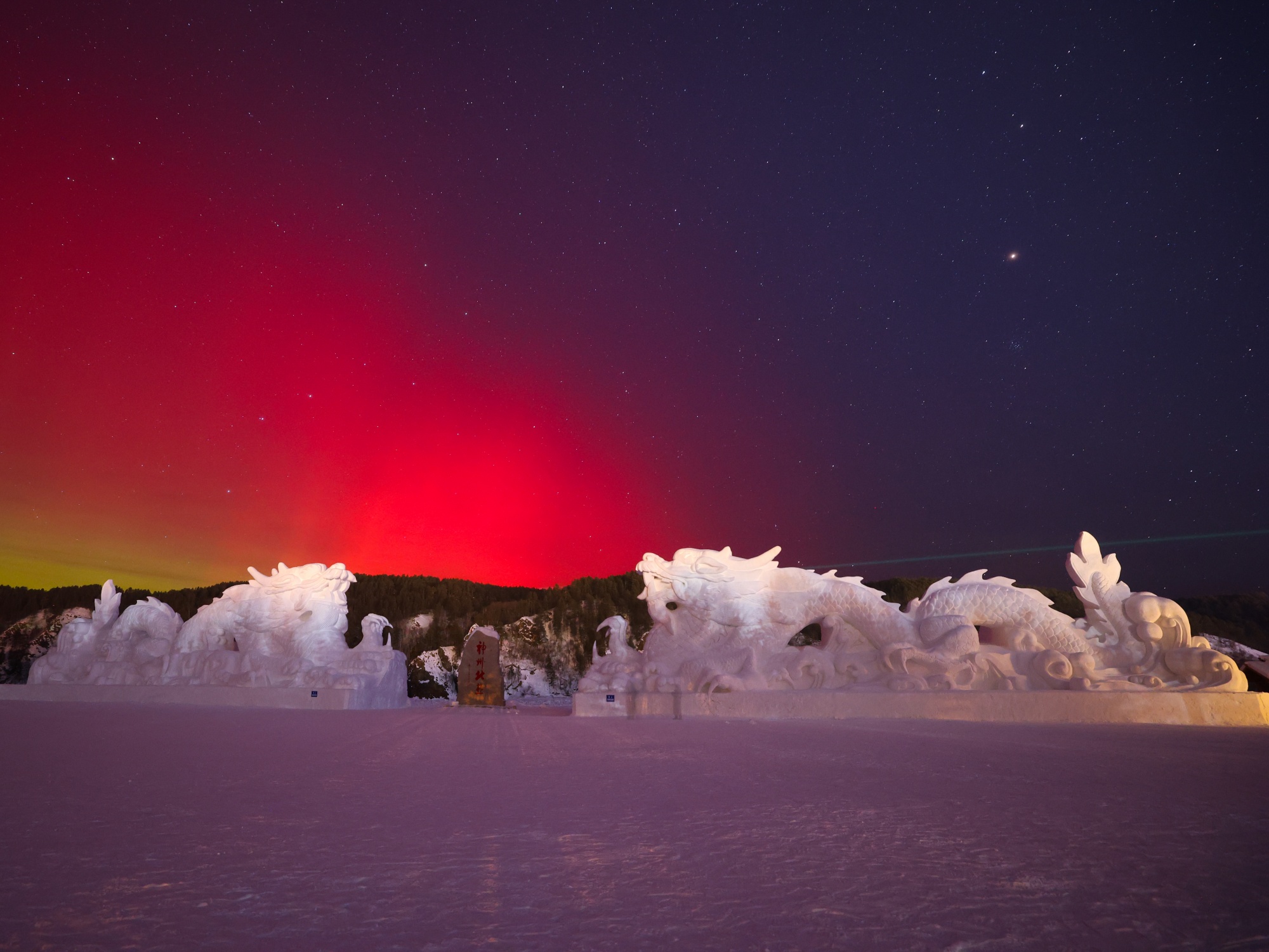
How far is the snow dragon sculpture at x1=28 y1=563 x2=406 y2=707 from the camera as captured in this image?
37.4 ft

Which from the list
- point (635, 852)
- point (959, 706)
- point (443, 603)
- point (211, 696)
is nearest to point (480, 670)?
point (443, 603)

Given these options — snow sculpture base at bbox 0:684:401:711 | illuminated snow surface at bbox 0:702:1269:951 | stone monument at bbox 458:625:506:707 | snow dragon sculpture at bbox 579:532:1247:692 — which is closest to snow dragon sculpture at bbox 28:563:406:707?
snow sculpture base at bbox 0:684:401:711

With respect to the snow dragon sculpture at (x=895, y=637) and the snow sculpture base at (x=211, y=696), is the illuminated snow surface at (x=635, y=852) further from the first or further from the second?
the snow sculpture base at (x=211, y=696)

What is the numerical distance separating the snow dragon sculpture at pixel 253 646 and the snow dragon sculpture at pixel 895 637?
489cm

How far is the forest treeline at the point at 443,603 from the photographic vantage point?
21312 millimetres

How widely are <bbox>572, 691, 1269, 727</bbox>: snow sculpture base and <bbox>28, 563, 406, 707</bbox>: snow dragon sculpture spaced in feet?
17.5

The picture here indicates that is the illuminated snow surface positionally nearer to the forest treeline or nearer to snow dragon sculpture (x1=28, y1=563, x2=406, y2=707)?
snow dragon sculpture (x1=28, y1=563, x2=406, y2=707)

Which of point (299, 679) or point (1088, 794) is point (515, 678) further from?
point (1088, 794)

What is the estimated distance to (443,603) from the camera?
23531 millimetres

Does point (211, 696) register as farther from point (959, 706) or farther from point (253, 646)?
point (959, 706)

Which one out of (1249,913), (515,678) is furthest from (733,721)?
(515,678)

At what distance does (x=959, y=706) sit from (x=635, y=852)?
219 inches

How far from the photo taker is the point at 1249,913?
1232 mm

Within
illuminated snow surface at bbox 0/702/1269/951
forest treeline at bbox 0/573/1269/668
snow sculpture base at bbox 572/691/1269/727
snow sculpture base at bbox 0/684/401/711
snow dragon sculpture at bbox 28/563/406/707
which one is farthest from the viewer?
forest treeline at bbox 0/573/1269/668
